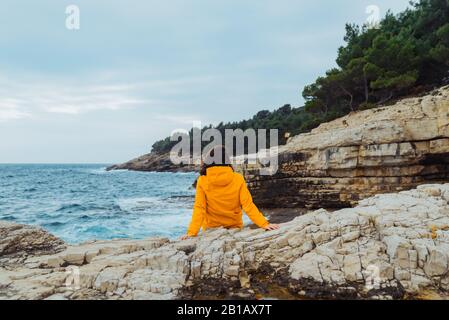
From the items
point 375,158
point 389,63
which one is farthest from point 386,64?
point 375,158

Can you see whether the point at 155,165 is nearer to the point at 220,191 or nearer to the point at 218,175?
the point at 220,191

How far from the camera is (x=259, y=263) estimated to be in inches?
171

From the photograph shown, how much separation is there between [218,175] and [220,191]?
1.00 ft

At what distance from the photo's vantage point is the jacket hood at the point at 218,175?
4.91 meters

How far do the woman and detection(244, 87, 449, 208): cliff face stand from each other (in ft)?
39.1

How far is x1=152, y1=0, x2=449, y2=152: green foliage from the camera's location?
2283 centimetres

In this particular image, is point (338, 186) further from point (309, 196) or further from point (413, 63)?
point (413, 63)

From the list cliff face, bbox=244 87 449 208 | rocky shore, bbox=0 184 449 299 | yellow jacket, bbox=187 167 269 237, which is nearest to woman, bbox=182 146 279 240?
yellow jacket, bbox=187 167 269 237

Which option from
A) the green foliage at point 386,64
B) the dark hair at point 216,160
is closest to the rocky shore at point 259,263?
the dark hair at point 216,160

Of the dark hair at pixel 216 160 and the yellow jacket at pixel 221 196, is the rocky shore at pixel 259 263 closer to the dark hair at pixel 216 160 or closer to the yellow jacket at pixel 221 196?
the yellow jacket at pixel 221 196

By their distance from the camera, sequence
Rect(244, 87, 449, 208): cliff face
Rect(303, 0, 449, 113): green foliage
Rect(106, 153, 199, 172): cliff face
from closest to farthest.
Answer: Rect(244, 87, 449, 208): cliff face → Rect(303, 0, 449, 113): green foliage → Rect(106, 153, 199, 172): cliff face

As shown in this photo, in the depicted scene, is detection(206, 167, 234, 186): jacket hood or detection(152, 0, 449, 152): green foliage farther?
detection(152, 0, 449, 152): green foliage

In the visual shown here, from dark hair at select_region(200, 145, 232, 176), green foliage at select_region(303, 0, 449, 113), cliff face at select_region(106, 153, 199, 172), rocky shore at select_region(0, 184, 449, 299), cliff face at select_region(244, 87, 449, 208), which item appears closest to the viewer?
rocky shore at select_region(0, 184, 449, 299)

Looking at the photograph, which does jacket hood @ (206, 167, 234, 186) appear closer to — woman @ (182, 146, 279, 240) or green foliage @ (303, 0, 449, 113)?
woman @ (182, 146, 279, 240)
